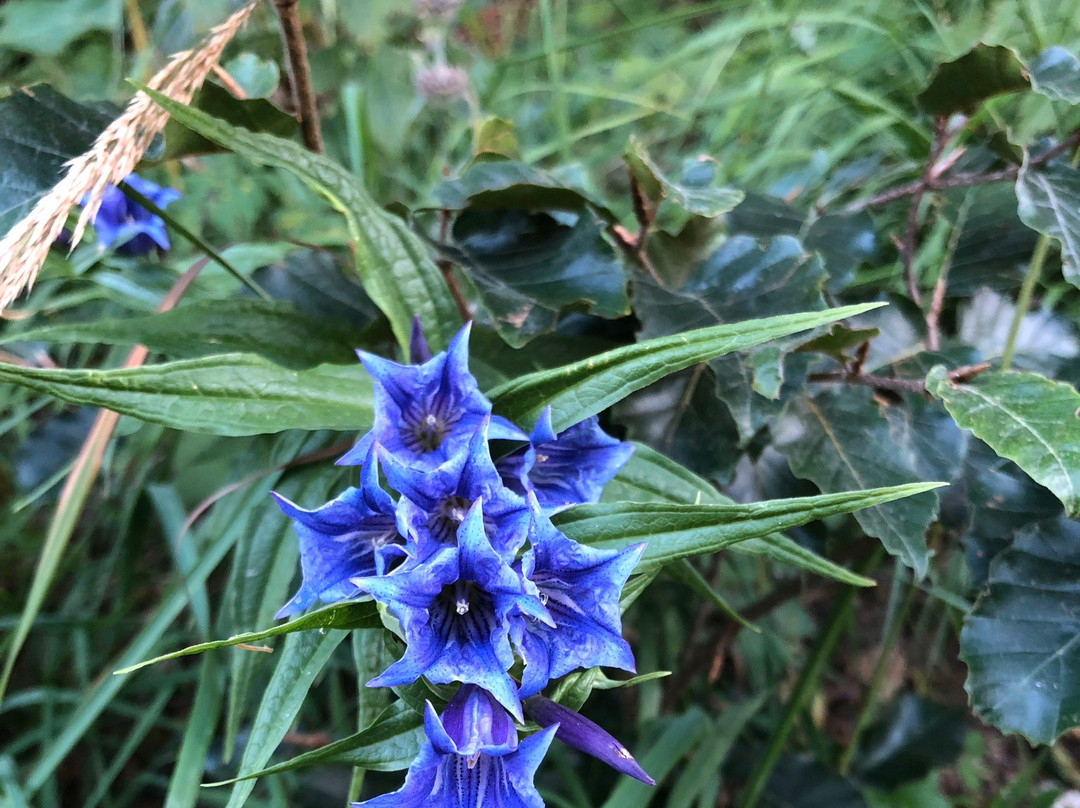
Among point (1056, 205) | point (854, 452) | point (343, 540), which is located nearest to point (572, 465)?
point (343, 540)

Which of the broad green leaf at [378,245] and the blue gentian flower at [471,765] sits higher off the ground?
the broad green leaf at [378,245]

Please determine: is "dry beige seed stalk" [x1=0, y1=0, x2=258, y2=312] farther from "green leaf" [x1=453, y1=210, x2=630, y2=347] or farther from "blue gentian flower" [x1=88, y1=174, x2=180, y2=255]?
"green leaf" [x1=453, y1=210, x2=630, y2=347]

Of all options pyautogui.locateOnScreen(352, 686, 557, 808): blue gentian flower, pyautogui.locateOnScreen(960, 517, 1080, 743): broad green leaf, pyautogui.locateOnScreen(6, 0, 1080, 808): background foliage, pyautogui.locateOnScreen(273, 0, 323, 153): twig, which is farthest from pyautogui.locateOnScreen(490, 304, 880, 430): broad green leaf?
pyautogui.locateOnScreen(273, 0, 323, 153): twig

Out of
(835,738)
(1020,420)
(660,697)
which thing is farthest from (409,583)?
(835,738)

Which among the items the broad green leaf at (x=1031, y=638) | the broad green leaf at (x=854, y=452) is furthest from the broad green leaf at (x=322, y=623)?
the broad green leaf at (x=1031, y=638)

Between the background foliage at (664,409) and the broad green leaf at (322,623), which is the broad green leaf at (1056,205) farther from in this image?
the broad green leaf at (322,623)

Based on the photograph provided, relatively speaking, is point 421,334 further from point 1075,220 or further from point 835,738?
point 835,738
